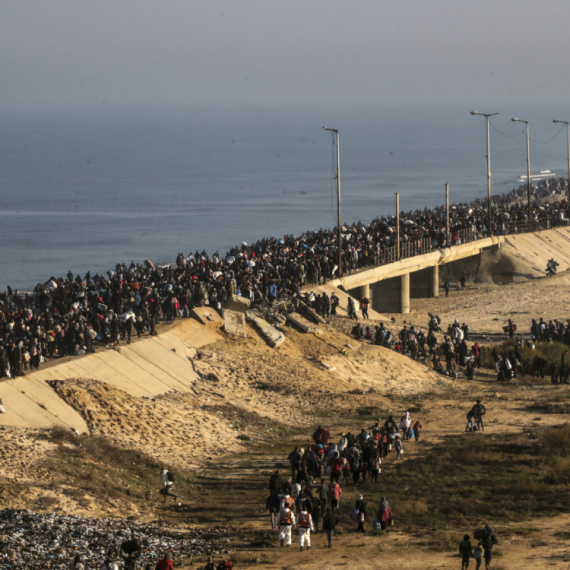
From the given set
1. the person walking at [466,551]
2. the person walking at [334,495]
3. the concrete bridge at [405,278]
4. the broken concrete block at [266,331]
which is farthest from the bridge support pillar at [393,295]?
the person walking at [466,551]

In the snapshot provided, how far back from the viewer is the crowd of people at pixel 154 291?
87.9ft

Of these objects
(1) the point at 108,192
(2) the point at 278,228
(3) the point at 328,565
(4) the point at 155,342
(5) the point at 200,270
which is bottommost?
(3) the point at 328,565

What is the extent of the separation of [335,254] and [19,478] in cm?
2740

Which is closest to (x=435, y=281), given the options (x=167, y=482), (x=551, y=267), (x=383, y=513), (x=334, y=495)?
(x=551, y=267)

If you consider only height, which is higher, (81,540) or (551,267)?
(551,267)

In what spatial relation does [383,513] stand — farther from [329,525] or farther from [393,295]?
[393,295]

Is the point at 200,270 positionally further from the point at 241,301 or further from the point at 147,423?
the point at 147,423

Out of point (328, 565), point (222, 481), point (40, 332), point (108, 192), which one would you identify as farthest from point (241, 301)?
point (108, 192)

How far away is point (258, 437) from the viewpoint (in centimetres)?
2488

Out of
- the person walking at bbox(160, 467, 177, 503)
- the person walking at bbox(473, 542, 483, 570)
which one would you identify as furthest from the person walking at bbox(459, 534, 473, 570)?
the person walking at bbox(160, 467, 177, 503)

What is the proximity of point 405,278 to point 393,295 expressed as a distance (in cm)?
105

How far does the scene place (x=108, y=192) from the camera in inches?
6476

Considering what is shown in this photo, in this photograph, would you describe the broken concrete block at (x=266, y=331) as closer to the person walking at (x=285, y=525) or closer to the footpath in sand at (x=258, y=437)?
the footpath in sand at (x=258, y=437)

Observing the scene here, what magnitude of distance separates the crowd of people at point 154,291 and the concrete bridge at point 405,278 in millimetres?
669
